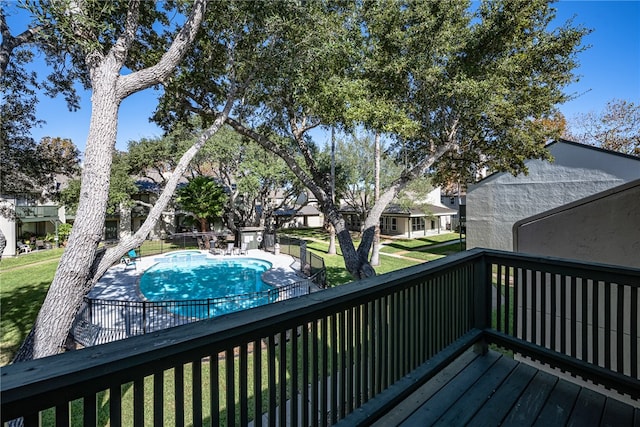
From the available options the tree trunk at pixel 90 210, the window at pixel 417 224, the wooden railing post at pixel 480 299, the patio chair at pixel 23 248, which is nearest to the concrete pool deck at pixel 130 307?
the tree trunk at pixel 90 210

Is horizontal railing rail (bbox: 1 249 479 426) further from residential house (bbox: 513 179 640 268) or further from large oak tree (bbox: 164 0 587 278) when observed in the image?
large oak tree (bbox: 164 0 587 278)

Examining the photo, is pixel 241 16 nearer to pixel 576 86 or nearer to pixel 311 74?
pixel 311 74

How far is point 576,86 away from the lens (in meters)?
7.88

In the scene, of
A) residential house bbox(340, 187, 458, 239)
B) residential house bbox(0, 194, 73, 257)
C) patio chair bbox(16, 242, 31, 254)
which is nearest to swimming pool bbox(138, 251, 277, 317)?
residential house bbox(0, 194, 73, 257)

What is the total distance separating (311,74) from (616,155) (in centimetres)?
1077

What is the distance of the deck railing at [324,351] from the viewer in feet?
3.31

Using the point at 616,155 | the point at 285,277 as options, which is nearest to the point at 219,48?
the point at 285,277

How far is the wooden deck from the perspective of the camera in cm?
235

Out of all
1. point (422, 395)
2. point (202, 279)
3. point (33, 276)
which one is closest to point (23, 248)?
point (33, 276)

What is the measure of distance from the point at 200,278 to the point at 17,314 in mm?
6814

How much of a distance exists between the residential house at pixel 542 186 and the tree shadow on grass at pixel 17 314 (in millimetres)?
13516

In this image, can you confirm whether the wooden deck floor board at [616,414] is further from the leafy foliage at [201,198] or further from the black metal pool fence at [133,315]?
Result: the leafy foliage at [201,198]

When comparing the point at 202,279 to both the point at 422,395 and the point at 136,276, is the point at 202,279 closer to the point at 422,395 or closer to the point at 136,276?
the point at 136,276

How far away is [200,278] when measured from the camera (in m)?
15.2
